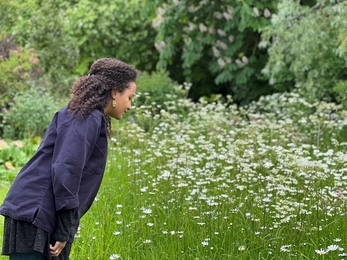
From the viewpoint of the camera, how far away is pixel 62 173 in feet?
8.29

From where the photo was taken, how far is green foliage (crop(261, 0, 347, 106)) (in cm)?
813

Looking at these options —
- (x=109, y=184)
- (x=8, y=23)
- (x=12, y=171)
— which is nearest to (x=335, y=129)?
(x=109, y=184)

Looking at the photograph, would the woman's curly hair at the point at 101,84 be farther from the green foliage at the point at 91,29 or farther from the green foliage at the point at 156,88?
the green foliage at the point at 91,29

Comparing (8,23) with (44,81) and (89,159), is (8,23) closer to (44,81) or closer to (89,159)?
(44,81)

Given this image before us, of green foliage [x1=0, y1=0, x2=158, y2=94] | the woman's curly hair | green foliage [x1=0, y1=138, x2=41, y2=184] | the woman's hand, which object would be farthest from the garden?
the woman's curly hair

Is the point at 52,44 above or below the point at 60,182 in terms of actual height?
below

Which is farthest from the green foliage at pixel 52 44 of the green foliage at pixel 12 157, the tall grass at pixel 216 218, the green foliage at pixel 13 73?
the tall grass at pixel 216 218

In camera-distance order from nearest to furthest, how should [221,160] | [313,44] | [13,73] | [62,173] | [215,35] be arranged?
1. [62,173]
2. [221,160]
3. [313,44]
4. [13,73]
5. [215,35]

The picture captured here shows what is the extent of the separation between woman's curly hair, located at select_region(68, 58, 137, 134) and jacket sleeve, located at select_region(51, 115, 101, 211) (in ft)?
0.41

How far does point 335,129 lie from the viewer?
24.4 feet

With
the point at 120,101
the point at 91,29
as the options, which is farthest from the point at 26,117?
the point at 120,101

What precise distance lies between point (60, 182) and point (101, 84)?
1.68 ft

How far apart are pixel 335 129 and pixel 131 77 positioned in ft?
16.6

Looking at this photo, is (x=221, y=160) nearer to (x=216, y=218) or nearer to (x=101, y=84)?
(x=216, y=218)
